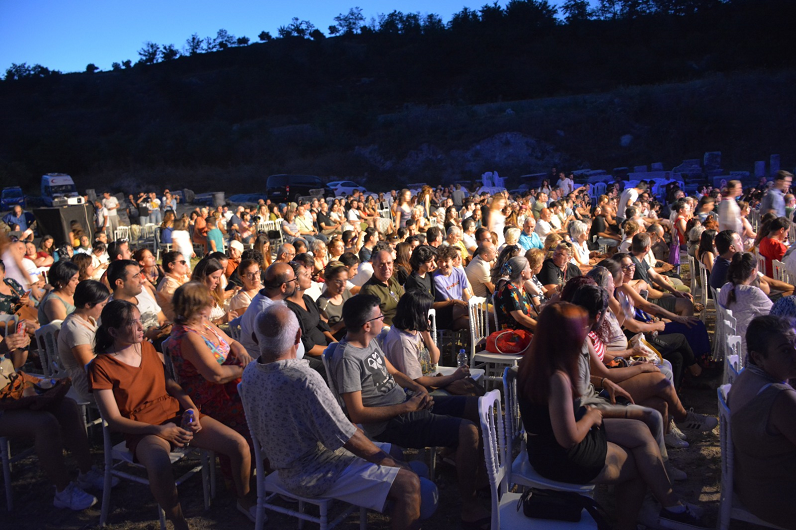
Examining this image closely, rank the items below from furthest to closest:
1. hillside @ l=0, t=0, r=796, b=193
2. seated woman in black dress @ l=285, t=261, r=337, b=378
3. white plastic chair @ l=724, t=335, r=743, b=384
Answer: hillside @ l=0, t=0, r=796, b=193 < seated woman in black dress @ l=285, t=261, r=337, b=378 < white plastic chair @ l=724, t=335, r=743, b=384

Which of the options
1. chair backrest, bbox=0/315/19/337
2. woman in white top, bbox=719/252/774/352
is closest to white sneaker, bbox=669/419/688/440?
woman in white top, bbox=719/252/774/352

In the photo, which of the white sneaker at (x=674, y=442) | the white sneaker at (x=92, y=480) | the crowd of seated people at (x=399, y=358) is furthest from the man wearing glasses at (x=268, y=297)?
the white sneaker at (x=674, y=442)

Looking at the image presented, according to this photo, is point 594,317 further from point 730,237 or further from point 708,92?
point 708,92

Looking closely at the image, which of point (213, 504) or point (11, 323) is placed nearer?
point (213, 504)

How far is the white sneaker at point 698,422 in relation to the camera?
3.95 m

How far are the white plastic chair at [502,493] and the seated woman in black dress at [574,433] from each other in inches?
5.5

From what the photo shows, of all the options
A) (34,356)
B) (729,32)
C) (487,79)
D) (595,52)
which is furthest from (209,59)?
(34,356)

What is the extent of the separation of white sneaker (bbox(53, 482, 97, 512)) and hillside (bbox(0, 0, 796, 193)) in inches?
1240

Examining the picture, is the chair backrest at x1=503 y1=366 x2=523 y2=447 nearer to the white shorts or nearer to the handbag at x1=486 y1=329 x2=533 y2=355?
the white shorts

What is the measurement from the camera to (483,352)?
4.48m

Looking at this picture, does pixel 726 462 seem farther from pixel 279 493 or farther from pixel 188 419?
pixel 188 419

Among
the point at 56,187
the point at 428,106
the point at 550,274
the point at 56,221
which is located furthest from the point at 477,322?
the point at 428,106

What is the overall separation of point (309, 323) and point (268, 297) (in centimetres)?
48

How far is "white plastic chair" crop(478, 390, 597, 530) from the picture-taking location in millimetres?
2420
